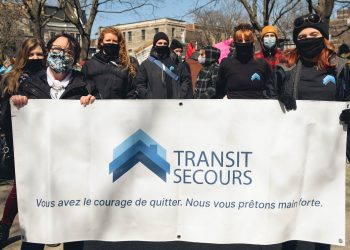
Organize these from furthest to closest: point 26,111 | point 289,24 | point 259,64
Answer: point 289,24 < point 259,64 < point 26,111

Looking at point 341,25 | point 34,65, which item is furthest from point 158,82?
point 341,25

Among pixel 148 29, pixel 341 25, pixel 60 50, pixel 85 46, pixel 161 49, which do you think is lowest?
pixel 60 50

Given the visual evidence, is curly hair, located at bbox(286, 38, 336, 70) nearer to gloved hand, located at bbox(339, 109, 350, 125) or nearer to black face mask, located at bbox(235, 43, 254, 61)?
gloved hand, located at bbox(339, 109, 350, 125)

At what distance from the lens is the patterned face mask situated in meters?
3.04

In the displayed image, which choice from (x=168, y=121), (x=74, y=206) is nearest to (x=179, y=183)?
(x=168, y=121)

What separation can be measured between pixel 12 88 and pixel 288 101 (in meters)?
1.99

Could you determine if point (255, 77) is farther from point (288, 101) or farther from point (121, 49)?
point (121, 49)

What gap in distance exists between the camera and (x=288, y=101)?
2.91m

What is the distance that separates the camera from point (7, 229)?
3.58 meters

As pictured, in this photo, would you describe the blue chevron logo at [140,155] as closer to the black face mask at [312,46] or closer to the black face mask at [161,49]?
the black face mask at [312,46]

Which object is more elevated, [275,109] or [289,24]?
[289,24]

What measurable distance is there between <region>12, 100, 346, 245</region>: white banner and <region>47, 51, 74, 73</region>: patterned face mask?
0.26 meters

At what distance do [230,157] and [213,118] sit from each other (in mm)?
304

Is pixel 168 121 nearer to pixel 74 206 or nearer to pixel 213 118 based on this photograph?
pixel 213 118
